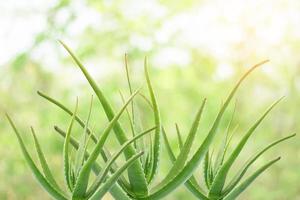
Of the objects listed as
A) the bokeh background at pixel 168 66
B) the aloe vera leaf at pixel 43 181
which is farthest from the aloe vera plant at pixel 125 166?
the bokeh background at pixel 168 66

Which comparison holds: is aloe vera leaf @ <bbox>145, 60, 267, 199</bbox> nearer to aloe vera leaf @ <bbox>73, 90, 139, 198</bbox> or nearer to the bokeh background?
aloe vera leaf @ <bbox>73, 90, 139, 198</bbox>

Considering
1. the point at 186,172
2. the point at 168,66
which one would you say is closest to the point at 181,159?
the point at 186,172

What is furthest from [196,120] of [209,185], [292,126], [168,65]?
[292,126]

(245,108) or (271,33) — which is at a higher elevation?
(271,33)

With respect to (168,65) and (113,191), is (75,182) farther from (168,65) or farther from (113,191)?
(168,65)

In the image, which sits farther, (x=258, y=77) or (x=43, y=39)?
(x=258, y=77)

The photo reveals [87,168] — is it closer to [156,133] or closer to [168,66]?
[156,133]

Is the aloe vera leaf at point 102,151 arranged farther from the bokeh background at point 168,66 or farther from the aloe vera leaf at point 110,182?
the bokeh background at point 168,66

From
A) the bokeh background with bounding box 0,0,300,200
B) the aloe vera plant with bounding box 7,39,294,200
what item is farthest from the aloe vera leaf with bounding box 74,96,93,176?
the bokeh background with bounding box 0,0,300,200

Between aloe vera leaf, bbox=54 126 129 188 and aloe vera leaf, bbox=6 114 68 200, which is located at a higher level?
aloe vera leaf, bbox=54 126 129 188
